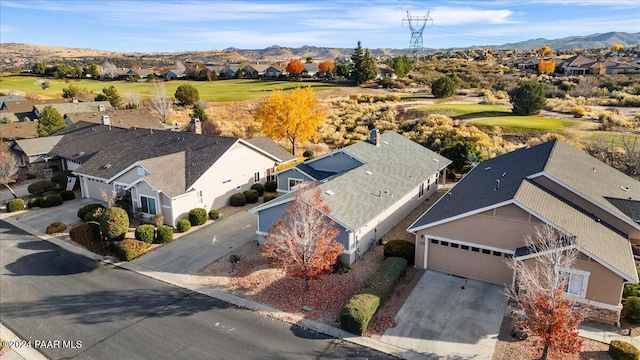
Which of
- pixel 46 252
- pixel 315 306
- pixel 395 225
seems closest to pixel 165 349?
pixel 315 306

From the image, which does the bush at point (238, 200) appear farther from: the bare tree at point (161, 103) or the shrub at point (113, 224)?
the bare tree at point (161, 103)

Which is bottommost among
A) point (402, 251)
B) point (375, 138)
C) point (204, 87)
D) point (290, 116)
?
point (402, 251)

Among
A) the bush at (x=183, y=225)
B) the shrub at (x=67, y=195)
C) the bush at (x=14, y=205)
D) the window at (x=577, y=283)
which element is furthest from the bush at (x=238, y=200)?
the window at (x=577, y=283)

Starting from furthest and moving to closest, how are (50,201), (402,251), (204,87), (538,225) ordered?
(204,87)
(50,201)
(402,251)
(538,225)

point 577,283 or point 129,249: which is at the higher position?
point 577,283

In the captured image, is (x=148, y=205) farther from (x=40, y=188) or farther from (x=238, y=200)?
(x=40, y=188)

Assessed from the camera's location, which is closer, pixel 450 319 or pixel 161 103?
pixel 450 319

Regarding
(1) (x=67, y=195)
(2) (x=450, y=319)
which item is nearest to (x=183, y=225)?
(1) (x=67, y=195)
